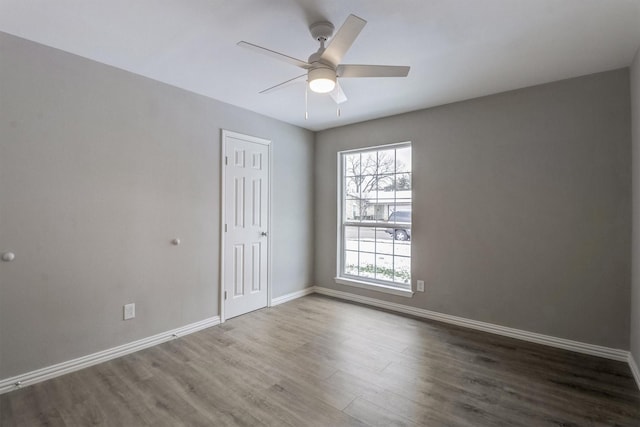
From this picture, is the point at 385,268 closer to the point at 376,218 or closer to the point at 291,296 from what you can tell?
the point at 376,218

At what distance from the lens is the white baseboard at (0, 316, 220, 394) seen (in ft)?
7.04

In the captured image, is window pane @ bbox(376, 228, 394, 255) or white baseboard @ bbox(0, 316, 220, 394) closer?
white baseboard @ bbox(0, 316, 220, 394)

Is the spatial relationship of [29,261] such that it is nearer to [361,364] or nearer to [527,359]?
[361,364]

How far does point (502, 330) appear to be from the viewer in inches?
122

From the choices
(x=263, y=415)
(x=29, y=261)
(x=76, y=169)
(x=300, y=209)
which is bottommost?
(x=263, y=415)

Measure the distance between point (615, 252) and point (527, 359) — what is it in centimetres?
120

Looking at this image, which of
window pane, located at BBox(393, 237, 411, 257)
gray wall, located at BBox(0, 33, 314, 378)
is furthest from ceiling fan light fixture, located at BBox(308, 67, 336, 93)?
window pane, located at BBox(393, 237, 411, 257)

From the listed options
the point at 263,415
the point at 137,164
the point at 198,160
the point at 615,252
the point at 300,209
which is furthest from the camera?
the point at 300,209

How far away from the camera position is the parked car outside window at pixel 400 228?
12.6 feet

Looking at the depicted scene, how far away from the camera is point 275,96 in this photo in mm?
3264

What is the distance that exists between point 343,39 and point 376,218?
2.72m

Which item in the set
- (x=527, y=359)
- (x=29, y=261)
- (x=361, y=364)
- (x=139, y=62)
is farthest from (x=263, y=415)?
(x=139, y=62)

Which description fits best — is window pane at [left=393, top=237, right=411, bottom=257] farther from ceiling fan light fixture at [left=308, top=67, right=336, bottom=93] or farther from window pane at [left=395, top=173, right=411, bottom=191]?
ceiling fan light fixture at [left=308, top=67, right=336, bottom=93]

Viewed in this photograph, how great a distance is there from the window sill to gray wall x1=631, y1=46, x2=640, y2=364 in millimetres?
1920
